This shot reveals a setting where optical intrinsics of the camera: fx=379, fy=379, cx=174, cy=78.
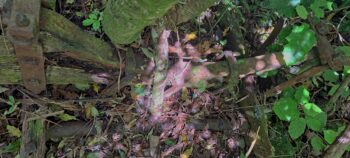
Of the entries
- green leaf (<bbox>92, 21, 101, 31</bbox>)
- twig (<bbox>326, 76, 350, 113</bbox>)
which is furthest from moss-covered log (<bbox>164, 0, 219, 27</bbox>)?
twig (<bbox>326, 76, 350, 113</bbox>)

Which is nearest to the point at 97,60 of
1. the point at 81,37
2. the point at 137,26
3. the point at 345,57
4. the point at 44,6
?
the point at 81,37

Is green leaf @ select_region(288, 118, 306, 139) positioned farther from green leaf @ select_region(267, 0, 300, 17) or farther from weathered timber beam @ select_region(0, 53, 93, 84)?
weathered timber beam @ select_region(0, 53, 93, 84)

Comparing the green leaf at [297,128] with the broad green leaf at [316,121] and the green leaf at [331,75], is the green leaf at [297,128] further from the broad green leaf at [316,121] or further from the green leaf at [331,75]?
the green leaf at [331,75]

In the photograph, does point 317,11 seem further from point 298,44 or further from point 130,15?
point 130,15

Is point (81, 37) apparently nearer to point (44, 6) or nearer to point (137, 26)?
point (44, 6)

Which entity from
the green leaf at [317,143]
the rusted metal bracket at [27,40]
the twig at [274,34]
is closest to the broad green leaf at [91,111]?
A: the rusted metal bracket at [27,40]

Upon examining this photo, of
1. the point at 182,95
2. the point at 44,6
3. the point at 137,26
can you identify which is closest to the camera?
the point at 137,26
